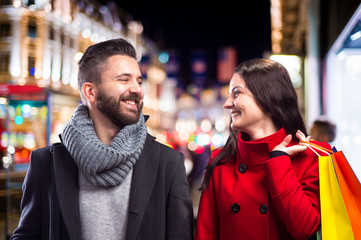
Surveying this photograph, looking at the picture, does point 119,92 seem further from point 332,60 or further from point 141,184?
point 332,60

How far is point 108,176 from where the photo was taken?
7.43 feet

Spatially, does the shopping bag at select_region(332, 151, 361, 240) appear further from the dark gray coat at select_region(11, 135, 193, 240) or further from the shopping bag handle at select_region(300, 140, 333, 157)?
the dark gray coat at select_region(11, 135, 193, 240)

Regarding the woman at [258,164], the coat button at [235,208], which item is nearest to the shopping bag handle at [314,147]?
the woman at [258,164]

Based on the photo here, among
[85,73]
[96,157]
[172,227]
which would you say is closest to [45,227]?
[96,157]

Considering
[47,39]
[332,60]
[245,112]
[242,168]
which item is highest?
[47,39]

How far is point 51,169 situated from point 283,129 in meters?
1.45

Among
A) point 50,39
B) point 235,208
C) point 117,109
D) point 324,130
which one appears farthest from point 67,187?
point 50,39

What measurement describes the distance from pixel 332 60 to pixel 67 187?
255 inches

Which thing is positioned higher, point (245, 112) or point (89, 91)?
point (89, 91)

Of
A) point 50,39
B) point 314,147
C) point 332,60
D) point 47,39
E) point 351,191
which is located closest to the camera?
point 351,191

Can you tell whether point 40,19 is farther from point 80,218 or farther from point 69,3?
point 80,218

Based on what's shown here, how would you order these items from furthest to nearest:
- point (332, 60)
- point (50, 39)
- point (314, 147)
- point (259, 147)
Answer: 1. point (50, 39)
2. point (332, 60)
3. point (259, 147)
4. point (314, 147)

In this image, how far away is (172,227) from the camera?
233 centimetres

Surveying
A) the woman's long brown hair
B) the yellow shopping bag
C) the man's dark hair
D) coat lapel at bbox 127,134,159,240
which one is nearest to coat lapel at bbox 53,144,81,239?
coat lapel at bbox 127,134,159,240
